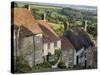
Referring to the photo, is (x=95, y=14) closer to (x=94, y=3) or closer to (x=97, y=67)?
(x=94, y=3)

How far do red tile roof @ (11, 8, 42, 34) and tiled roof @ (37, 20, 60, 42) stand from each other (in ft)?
0.13

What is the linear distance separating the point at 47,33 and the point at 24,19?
0.77 feet

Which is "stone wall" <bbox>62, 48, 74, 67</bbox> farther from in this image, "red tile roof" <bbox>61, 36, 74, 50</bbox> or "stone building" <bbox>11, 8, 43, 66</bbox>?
"stone building" <bbox>11, 8, 43, 66</bbox>

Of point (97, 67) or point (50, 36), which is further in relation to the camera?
point (97, 67)

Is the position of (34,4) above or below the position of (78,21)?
above

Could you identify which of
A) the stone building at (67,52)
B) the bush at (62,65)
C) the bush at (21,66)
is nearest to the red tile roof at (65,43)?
the stone building at (67,52)

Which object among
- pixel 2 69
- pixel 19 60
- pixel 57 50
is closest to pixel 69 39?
pixel 57 50

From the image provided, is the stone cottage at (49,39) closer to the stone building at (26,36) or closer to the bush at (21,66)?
the stone building at (26,36)

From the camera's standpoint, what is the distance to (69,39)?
221 cm

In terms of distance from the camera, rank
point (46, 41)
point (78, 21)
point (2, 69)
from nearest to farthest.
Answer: point (2, 69) < point (46, 41) < point (78, 21)

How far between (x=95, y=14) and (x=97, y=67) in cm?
50

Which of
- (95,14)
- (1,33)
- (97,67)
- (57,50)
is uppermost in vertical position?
(95,14)

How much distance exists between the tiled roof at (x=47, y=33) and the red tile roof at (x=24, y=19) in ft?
0.13

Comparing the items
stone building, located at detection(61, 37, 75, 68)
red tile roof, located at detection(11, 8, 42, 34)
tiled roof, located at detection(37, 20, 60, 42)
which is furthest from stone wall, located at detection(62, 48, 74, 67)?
red tile roof, located at detection(11, 8, 42, 34)
